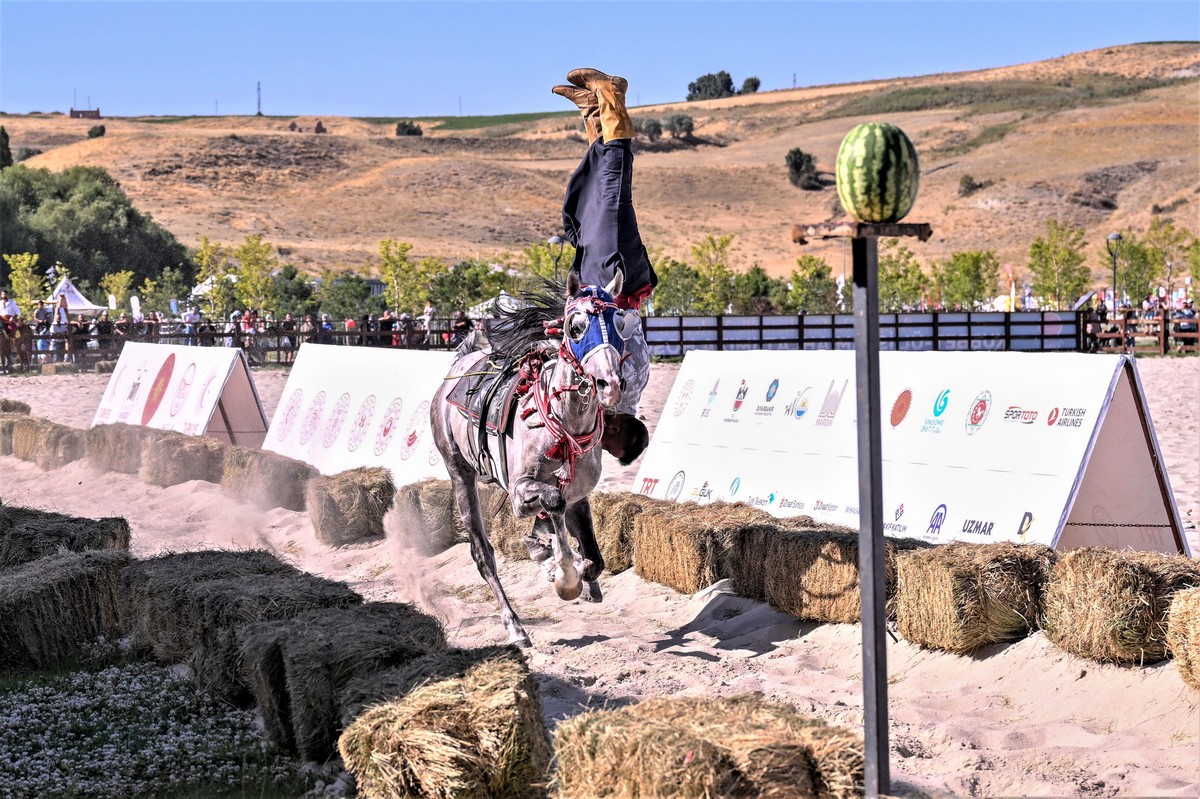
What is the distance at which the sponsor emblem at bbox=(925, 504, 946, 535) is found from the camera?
28.3 ft

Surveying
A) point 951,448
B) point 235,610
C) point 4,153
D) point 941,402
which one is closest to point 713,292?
point 941,402

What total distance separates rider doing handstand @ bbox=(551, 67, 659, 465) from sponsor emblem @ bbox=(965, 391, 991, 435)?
2.23 m

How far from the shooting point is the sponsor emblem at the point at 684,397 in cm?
1168

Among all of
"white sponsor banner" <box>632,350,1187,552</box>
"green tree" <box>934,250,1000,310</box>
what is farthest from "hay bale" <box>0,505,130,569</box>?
"green tree" <box>934,250,1000,310</box>

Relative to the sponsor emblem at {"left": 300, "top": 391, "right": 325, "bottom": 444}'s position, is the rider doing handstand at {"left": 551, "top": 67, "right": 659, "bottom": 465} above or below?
above

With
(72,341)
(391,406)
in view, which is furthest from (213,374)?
(72,341)

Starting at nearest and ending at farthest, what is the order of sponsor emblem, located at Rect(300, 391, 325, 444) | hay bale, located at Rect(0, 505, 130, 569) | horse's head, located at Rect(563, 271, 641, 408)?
1. horse's head, located at Rect(563, 271, 641, 408)
2. hay bale, located at Rect(0, 505, 130, 569)
3. sponsor emblem, located at Rect(300, 391, 325, 444)

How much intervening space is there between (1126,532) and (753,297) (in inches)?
2100

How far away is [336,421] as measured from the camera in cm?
1479

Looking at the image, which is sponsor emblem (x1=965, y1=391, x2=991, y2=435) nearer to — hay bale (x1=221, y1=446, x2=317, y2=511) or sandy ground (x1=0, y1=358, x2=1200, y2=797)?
sandy ground (x1=0, y1=358, x2=1200, y2=797)

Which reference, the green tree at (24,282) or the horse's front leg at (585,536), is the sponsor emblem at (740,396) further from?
the green tree at (24,282)

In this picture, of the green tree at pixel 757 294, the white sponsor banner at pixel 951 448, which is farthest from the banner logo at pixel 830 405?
the green tree at pixel 757 294

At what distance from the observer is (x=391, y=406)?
13.7 metres

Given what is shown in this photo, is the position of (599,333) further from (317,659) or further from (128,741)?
(128,741)
